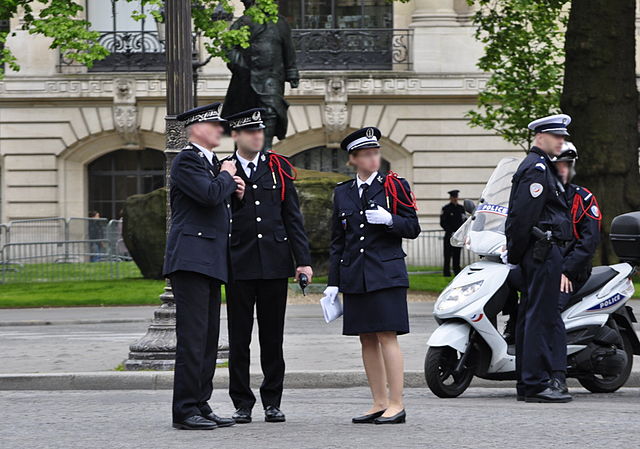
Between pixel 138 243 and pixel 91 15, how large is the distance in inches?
611

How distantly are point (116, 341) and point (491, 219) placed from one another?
16.4 feet

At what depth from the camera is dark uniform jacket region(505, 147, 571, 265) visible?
898 centimetres

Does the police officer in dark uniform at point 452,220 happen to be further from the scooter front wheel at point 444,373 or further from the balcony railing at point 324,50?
the scooter front wheel at point 444,373

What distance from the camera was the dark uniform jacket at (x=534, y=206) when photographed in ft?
29.5

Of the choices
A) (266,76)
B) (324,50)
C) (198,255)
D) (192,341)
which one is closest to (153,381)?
(192,341)

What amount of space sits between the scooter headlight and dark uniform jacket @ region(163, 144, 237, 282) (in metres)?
1.94

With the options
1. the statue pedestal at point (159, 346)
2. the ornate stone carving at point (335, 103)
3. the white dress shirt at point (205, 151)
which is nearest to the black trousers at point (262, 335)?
the white dress shirt at point (205, 151)

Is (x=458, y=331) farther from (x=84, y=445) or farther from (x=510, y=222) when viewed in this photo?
(x=84, y=445)

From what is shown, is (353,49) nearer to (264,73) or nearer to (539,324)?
(264,73)

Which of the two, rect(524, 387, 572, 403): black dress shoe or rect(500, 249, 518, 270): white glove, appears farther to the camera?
rect(500, 249, 518, 270): white glove

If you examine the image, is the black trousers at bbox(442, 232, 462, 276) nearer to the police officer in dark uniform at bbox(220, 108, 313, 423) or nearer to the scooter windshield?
the scooter windshield

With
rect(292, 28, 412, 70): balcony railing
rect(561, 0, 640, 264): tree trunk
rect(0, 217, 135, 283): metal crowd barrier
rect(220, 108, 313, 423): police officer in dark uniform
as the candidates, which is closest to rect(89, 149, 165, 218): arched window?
rect(292, 28, 412, 70): balcony railing

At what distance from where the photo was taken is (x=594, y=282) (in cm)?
948

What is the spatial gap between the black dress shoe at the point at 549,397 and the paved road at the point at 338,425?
0.09 meters
